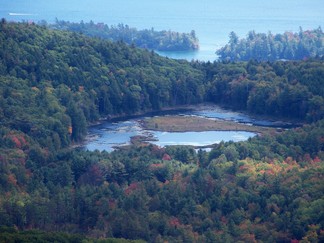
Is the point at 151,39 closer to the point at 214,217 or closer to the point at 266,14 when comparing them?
the point at 266,14

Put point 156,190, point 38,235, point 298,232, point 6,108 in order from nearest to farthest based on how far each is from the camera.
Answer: point 38,235 → point 298,232 → point 156,190 → point 6,108

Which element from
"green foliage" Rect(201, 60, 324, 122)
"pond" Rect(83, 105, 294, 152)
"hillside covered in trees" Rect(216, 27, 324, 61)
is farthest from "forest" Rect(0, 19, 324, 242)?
"hillside covered in trees" Rect(216, 27, 324, 61)

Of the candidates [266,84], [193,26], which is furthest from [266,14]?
[266,84]

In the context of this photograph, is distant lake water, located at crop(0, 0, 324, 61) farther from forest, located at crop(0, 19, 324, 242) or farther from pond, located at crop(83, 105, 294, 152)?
pond, located at crop(83, 105, 294, 152)

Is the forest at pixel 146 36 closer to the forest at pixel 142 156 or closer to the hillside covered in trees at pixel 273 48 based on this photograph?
the hillside covered in trees at pixel 273 48

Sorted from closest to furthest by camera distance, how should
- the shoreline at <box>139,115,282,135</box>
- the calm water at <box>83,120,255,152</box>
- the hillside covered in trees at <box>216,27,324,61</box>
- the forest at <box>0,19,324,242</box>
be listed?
1. the forest at <box>0,19,324,242</box>
2. the calm water at <box>83,120,255,152</box>
3. the shoreline at <box>139,115,282,135</box>
4. the hillside covered in trees at <box>216,27,324,61</box>

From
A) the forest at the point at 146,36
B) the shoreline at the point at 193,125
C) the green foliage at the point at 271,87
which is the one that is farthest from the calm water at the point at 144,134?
the forest at the point at 146,36

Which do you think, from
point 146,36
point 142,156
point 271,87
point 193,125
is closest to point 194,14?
point 146,36
